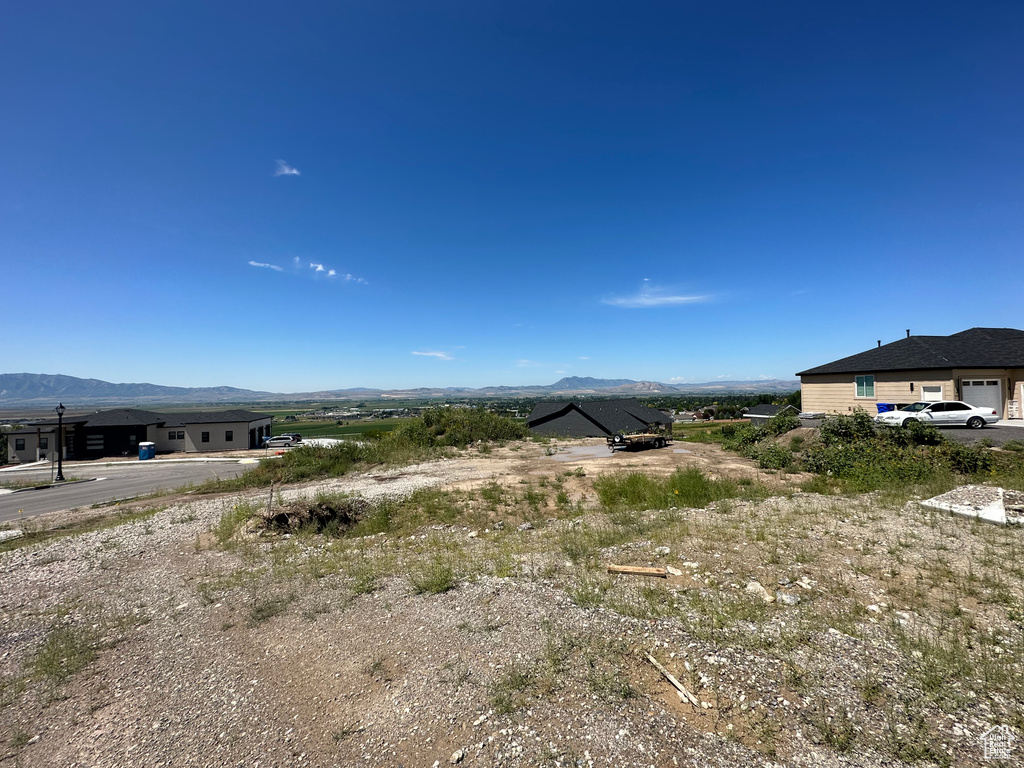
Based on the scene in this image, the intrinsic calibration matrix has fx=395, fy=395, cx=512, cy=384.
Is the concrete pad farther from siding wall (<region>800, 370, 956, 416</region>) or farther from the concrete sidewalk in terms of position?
the concrete sidewalk

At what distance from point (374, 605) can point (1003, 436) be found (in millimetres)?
24786

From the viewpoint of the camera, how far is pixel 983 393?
21.7 metres

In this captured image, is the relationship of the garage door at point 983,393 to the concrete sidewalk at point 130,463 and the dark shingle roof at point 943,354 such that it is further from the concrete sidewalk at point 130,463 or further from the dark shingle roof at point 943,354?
the concrete sidewalk at point 130,463

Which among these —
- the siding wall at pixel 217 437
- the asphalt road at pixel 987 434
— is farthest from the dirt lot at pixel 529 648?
the siding wall at pixel 217 437

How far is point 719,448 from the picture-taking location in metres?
23.0

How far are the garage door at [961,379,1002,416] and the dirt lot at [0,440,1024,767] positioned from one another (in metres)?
20.5

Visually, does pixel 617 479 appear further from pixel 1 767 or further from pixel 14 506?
pixel 14 506

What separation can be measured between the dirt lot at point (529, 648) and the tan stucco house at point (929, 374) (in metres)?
19.2

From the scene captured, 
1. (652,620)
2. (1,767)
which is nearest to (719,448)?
(652,620)

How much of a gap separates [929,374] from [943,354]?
2368 millimetres

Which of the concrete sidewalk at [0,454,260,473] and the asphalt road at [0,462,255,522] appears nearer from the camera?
the asphalt road at [0,462,255,522]

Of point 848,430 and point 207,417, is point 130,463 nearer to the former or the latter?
point 207,417

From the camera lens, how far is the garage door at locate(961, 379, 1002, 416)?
70.8 feet

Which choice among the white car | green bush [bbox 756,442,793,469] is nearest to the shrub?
green bush [bbox 756,442,793,469]
